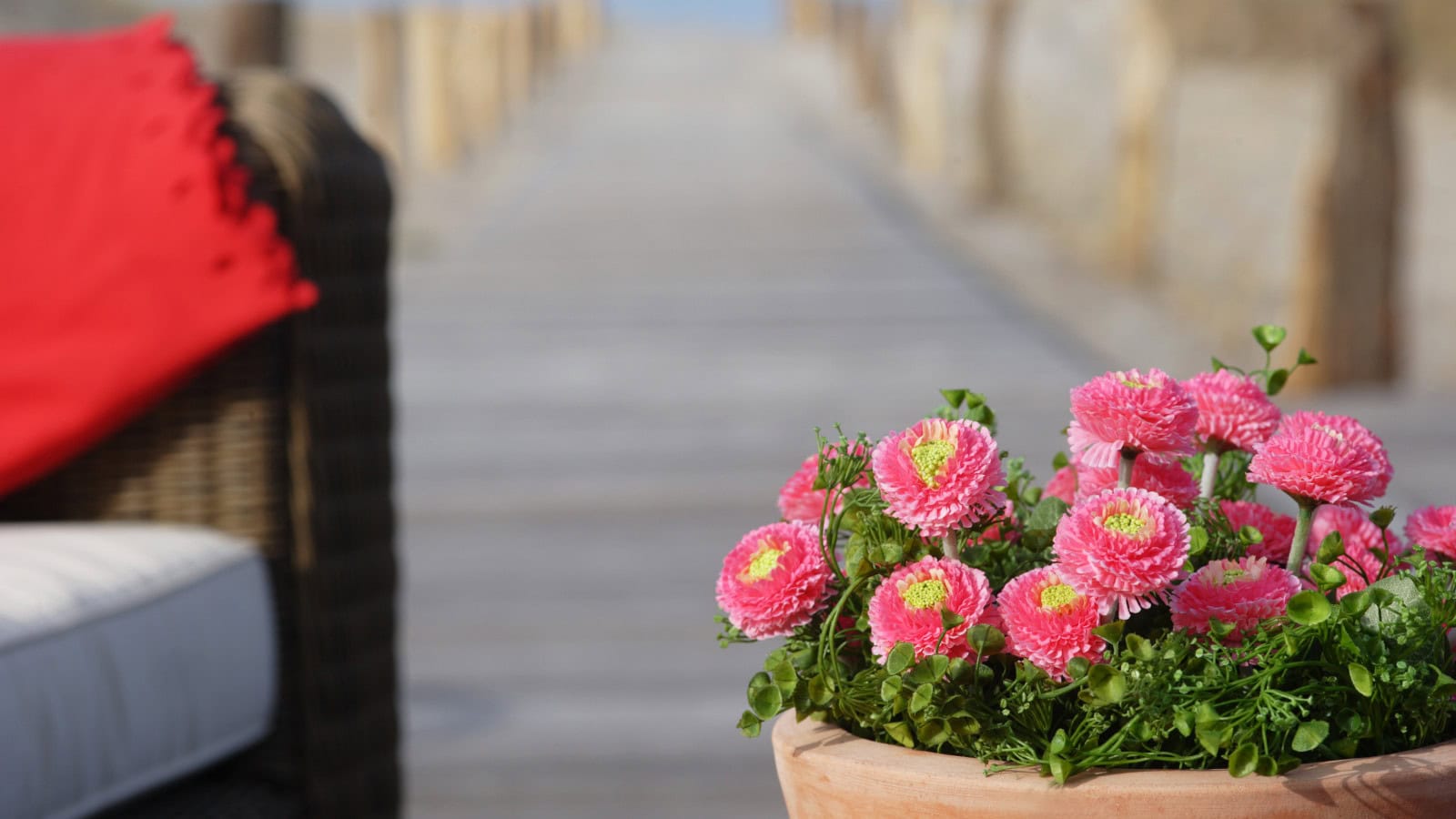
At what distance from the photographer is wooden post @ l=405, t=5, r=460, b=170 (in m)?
11.8

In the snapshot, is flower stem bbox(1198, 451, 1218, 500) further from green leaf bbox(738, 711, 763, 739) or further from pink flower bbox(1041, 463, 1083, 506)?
green leaf bbox(738, 711, 763, 739)

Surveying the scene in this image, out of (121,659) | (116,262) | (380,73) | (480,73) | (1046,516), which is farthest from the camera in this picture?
(480,73)

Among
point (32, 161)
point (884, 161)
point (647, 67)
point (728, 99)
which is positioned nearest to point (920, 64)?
point (884, 161)

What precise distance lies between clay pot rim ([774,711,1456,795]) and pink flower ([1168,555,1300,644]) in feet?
0.17

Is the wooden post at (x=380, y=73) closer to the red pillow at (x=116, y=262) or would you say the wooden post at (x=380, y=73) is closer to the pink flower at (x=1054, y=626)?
the red pillow at (x=116, y=262)

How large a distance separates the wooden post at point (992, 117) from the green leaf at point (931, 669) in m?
9.12

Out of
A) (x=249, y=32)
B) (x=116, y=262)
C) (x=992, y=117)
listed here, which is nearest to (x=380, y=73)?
(x=992, y=117)

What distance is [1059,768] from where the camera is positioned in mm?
529

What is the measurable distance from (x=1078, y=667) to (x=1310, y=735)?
8 centimetres

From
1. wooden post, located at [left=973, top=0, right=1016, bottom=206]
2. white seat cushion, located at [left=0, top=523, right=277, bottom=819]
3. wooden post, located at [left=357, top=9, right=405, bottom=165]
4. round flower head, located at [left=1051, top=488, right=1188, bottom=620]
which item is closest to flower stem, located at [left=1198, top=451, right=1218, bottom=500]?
round flower head, located at [left=1051, top=488, right=1188, bottom=620]

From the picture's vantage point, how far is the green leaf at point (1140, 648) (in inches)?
21.4

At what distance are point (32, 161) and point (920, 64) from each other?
10444 mm

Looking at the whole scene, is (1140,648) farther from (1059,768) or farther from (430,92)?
(430,92)

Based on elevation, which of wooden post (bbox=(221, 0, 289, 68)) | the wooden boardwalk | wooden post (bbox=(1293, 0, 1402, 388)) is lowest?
the wooden boardwalk
